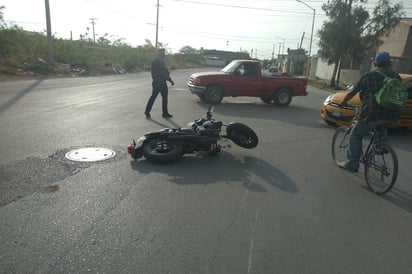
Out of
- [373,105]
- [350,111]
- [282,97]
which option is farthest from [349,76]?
[373,105]

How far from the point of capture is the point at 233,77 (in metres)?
14.3

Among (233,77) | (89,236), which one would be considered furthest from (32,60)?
(89,236)

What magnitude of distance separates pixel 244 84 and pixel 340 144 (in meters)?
8.61

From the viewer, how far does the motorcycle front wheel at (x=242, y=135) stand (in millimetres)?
6609

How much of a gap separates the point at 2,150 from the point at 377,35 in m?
31.2

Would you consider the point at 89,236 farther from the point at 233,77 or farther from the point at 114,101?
the point at 233,77

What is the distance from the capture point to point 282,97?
49.5 ft

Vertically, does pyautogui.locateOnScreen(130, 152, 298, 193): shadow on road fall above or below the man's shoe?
below

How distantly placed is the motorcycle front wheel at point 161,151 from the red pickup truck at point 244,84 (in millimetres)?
8315

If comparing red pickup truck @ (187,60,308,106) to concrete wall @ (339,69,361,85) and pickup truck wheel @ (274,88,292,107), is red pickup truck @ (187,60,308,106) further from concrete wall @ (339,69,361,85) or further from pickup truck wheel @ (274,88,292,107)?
concrete wall @ (339,69,361,85)

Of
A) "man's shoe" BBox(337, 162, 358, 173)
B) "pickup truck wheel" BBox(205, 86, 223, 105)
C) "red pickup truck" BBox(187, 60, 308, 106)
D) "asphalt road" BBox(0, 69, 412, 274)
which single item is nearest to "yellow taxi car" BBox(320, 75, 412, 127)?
"asphalt road" BBox(0, 69, 412, 274)

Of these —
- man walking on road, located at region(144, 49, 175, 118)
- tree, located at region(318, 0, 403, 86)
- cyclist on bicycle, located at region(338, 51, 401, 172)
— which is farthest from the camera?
tree, located at region(318, 0, 403, 86)

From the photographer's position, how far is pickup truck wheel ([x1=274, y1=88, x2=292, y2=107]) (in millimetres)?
14977

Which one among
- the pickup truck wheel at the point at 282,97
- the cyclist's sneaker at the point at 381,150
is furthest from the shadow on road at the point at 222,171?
the pickup truck wheel at the point at 282,97
